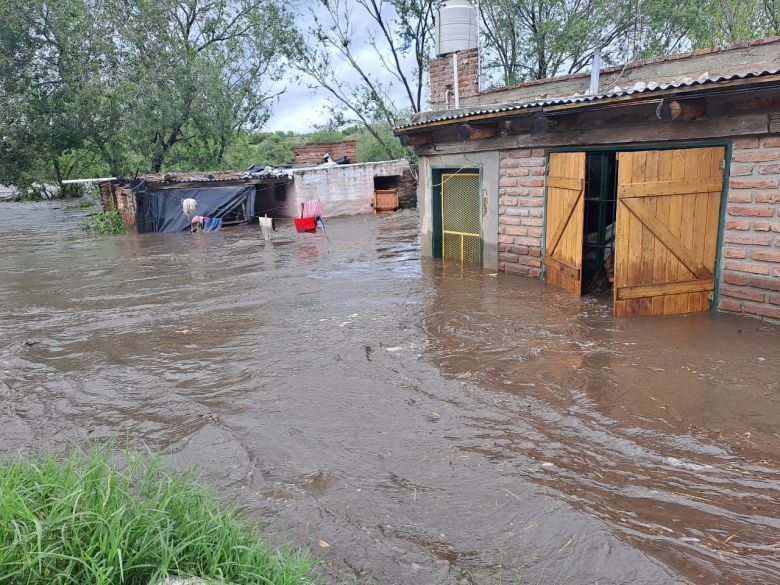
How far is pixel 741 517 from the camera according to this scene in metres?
3.53

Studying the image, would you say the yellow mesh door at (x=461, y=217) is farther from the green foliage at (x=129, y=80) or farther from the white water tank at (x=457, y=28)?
the green foliage at (x=129, y=80)

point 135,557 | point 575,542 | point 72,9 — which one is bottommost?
point 575,542

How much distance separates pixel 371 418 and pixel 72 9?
21168 mm

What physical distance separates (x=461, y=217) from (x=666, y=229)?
4934mm

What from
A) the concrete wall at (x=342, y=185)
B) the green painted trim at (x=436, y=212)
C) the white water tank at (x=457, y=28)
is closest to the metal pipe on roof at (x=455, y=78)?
the white water tank at (x=457, y=28)

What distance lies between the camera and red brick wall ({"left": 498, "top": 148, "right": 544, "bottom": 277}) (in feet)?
32.4

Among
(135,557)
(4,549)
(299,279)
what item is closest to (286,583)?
(135,557)

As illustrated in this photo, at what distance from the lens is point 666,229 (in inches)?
293

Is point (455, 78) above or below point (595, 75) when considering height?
above

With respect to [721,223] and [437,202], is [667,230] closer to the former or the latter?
[721,223]

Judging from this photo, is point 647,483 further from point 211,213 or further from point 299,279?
point 211,213

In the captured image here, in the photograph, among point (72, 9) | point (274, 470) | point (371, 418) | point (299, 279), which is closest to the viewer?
point (274, 470)

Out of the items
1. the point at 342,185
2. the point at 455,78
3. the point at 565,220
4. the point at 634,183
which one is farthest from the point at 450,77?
the point at 342,185

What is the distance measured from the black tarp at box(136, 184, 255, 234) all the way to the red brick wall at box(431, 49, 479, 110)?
878cm
